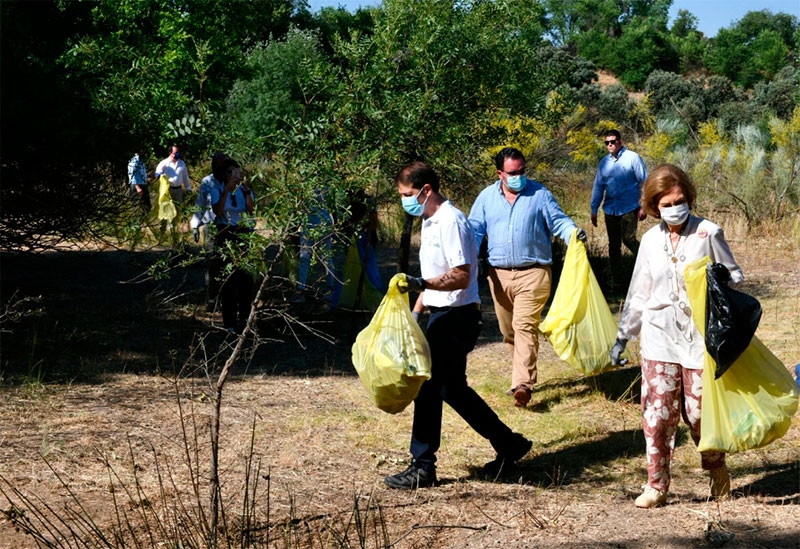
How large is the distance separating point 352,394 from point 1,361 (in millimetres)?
2794

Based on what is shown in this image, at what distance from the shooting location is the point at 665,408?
4.78 meters

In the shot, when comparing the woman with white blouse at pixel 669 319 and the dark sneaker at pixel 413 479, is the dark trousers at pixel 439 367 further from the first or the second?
the woman with white blouse at pixel 669 319

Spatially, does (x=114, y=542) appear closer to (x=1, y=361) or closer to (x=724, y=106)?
(x=1, y=361)

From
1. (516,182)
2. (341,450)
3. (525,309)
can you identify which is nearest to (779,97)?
(516,182)

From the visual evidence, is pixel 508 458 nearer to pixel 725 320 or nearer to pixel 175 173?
pixel 725 320

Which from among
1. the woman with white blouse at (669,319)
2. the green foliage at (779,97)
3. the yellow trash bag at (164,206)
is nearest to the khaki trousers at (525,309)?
the woman with white blouse at (669,319)

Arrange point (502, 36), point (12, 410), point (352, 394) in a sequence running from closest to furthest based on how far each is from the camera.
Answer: point (12, 410) < point (352, 394) < point (502, 36)

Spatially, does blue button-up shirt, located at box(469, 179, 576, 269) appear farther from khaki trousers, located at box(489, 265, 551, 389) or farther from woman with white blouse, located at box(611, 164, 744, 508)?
woman with white blouse, located at box(611, 164, 744, 508)

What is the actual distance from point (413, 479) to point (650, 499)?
3.99ft

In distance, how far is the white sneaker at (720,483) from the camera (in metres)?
4.88

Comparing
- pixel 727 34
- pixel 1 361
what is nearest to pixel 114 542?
pixel 1 361

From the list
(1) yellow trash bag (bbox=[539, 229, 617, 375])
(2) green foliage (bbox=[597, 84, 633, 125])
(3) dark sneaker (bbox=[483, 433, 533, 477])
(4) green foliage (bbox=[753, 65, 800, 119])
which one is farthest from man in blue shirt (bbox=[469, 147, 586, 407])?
(4) green foliage (bbox=[753, 65, 800, 119])

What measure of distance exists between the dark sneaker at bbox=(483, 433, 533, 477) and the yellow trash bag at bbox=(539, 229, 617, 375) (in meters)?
Result: 1.24

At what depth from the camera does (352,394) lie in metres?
7.64
